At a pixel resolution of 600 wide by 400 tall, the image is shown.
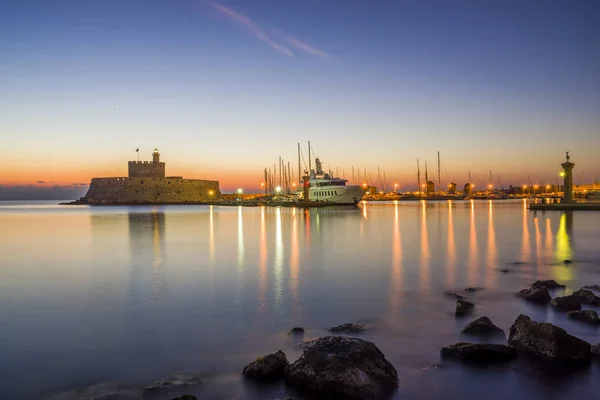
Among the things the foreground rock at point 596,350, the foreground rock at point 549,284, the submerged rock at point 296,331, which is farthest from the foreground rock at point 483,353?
the foreground rock at point 549,284

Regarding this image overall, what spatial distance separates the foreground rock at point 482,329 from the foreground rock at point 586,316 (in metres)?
1.46

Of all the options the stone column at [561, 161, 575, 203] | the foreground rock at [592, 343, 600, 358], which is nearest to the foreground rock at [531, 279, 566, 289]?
the foreground rock at [592, 343, 600, 358]

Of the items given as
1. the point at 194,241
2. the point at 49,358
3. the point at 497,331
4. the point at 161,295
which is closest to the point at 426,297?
the point at 497,331

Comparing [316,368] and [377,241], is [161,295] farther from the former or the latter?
[377,241]

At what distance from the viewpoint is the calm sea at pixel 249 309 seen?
17.0ft

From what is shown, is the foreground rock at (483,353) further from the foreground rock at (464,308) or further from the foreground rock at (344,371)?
the foreground rock at (464,308)

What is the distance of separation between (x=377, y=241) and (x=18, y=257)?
48.9ft

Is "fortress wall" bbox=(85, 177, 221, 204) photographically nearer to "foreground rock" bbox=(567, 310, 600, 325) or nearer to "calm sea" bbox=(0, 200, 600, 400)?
"calm sea" bbox=(0, 200, 600, 400)

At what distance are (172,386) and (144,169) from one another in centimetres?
10200

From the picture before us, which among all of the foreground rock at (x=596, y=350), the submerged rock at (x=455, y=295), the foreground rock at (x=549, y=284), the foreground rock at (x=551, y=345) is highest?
the foreground rock at (x=551, y=345)

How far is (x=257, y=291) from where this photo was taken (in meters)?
10.2

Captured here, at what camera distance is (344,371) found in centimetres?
464

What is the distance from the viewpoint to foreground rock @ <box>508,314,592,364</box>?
210 inches

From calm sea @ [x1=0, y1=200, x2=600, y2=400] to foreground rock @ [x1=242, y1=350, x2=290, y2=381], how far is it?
7.4 inches
